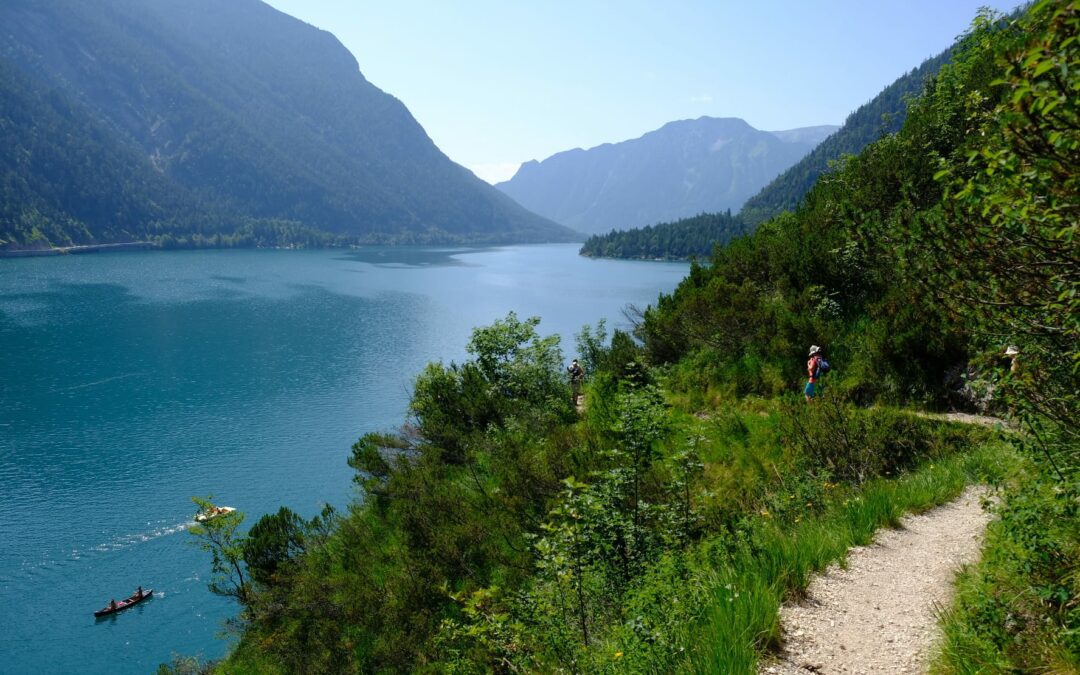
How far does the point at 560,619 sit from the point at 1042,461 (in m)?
6.09

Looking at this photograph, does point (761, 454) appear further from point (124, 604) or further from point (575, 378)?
point (124, 604)

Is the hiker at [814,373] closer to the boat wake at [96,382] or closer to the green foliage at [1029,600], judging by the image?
the green foliage at [1029,600]

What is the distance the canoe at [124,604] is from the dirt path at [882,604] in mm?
30160

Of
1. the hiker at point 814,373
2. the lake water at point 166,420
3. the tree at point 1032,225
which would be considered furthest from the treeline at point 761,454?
the lake water at point 166,420

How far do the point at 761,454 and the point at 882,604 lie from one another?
693 centimetres

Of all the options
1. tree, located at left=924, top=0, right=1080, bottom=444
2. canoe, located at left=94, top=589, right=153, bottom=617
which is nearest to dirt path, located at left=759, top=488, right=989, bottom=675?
tree, located at left=924, top=0, right=1080, bottom=444

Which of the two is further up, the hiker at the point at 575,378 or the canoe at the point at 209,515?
the hiker at the point at 575,378

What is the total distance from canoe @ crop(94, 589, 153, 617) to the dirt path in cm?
3016

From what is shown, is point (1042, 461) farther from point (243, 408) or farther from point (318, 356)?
point (318, 356)

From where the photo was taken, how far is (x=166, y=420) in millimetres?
46625

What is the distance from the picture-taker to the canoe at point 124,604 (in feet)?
83.0

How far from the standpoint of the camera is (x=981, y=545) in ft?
23.5

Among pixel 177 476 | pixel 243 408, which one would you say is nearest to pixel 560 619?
pixel 177 476

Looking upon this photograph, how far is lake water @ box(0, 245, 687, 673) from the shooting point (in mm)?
26078
